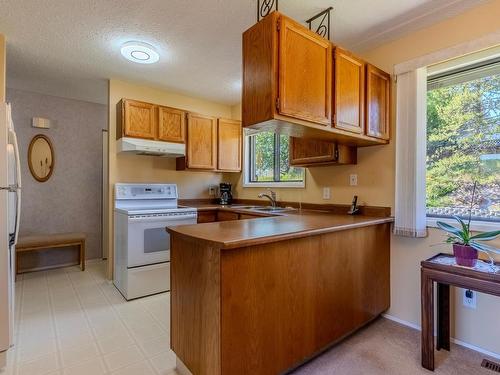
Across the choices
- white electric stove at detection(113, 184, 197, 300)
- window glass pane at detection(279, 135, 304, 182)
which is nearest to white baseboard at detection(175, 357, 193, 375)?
white electric stove at detection(113, 184, 197, 300)

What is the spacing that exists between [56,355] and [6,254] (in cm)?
77

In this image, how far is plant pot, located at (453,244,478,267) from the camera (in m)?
1.70

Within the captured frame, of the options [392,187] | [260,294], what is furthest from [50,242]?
[392,187]

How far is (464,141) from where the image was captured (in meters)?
2.17

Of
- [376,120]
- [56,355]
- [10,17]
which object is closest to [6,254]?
[56,355]

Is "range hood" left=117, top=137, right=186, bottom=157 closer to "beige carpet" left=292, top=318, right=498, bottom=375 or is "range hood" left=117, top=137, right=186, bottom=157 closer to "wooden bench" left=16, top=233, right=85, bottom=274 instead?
"wooden bench" left=16, top=233, right=85, bottom=274

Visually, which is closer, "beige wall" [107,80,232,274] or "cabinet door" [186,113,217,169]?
"beige wall" [107,80,232,274]

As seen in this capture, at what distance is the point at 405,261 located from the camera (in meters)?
2.42

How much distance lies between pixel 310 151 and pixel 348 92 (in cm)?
73

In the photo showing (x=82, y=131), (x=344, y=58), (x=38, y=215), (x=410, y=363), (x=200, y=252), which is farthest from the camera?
(x=82, y=131)

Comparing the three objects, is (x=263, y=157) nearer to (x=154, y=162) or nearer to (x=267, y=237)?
(x=154, y=162)

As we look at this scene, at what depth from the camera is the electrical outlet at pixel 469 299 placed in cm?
205

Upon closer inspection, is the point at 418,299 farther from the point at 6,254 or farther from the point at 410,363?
the point at 6,254

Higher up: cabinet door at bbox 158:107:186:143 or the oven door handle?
cabinet door at bbox 158:107:186:143
